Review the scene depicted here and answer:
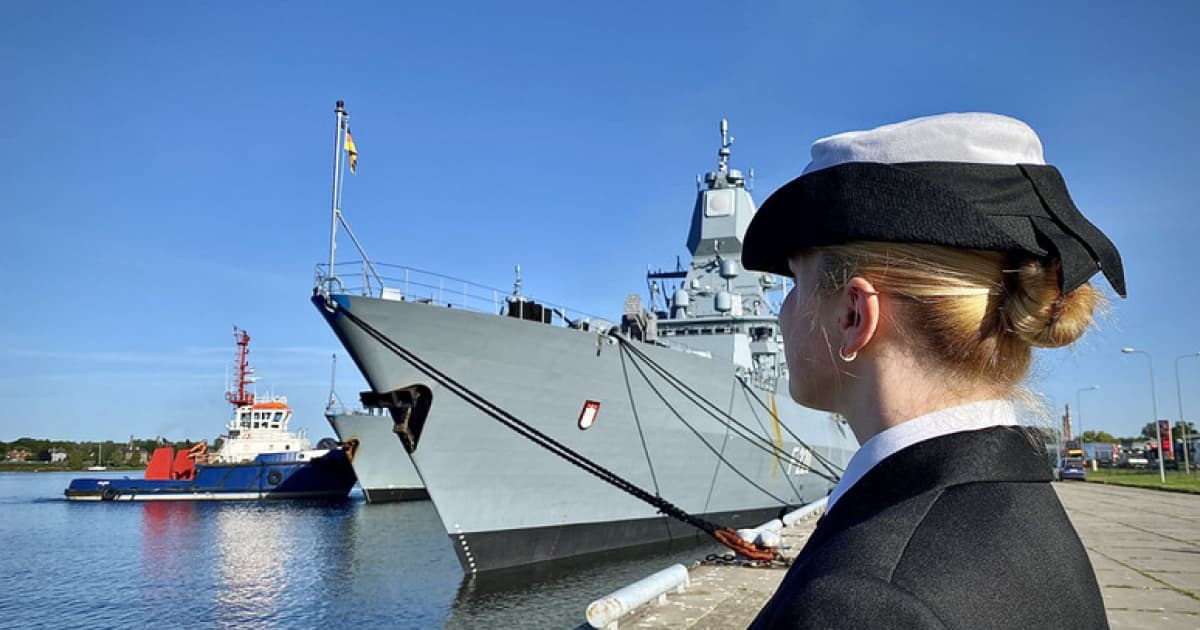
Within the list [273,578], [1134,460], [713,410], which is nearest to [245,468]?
[273,578]

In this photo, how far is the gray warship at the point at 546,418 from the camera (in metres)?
13.3

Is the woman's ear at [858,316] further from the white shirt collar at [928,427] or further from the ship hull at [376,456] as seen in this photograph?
the ship hull at [376,456]

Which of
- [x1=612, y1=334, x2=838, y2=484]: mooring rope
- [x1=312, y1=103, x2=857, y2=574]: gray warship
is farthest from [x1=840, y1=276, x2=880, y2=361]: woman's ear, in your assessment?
[x1=612, y1=334, x2=838, y2=484]: mooring rope

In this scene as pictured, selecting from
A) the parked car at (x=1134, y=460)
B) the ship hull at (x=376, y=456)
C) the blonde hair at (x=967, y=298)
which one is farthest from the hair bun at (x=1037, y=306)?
the parked car at (x=1134, y=460)

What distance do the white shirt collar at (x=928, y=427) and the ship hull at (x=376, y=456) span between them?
39.0 meters

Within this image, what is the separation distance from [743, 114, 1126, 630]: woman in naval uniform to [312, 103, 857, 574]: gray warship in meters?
9.32

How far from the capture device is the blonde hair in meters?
0.91

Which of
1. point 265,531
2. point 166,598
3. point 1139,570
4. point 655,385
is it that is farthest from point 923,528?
point 265,531

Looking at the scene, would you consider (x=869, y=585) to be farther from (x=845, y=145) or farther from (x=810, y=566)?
(x=845, y=145)

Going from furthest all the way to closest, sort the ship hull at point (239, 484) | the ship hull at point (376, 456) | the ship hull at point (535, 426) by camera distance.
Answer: the ship hull at point (239, 484), the ship hull at point (376, 456), the ship hull at point (535, 426)

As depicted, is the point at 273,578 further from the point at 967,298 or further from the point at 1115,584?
the point at 967,298

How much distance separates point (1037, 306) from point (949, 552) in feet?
1.14

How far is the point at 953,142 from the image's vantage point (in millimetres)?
933

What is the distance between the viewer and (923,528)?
779 mm
